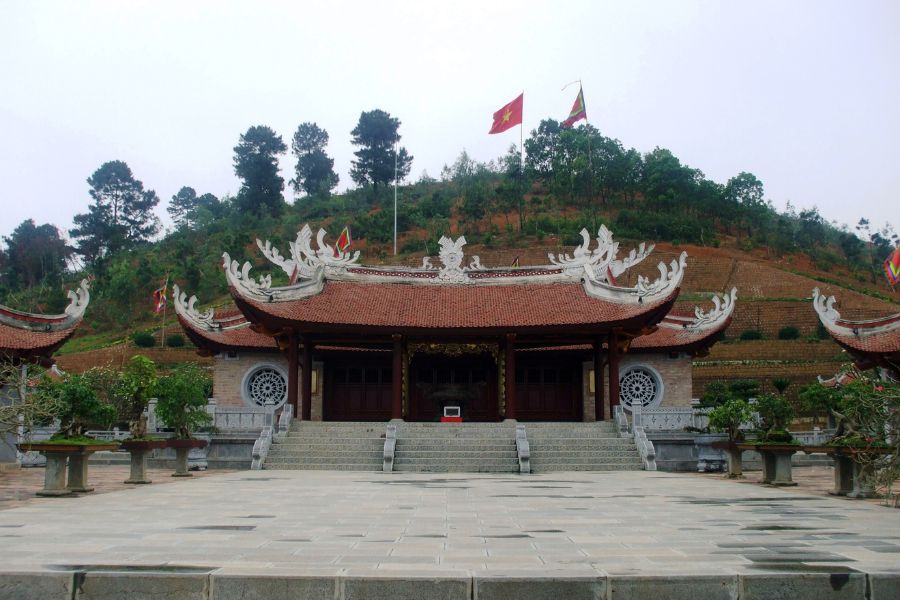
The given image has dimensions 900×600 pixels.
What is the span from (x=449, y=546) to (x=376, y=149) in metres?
76.0

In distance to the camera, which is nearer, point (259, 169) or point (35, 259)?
point (35, 259)

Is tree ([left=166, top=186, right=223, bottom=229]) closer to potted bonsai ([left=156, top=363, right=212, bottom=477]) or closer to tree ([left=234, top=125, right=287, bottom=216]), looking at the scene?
tree ([left=234, top=125, right=287, bottom=216])

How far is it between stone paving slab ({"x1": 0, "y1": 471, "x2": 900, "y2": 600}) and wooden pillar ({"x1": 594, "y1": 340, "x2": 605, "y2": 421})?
10375 millimetres

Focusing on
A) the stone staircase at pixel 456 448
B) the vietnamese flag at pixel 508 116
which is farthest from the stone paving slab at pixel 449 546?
the vietnamese flag at pixel 508 116

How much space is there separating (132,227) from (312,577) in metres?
78.5

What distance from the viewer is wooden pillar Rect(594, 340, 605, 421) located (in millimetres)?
22469

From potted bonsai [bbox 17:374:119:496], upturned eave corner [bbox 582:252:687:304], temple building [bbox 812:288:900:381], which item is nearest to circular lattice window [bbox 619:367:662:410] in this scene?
upturned eave corner [bbox 582:252:687:304]

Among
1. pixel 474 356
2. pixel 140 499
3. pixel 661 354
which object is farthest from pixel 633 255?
pixel 140 499

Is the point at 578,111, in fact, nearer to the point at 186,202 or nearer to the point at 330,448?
the point at 330,448

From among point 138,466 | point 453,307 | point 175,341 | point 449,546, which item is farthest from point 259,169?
point 449,546

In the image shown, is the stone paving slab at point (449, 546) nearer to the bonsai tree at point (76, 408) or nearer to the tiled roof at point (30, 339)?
the bonsai tree at point (76, 408)

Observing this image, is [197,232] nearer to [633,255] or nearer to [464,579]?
[633,255]

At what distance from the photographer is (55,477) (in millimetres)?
11859

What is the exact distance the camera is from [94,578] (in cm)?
527
